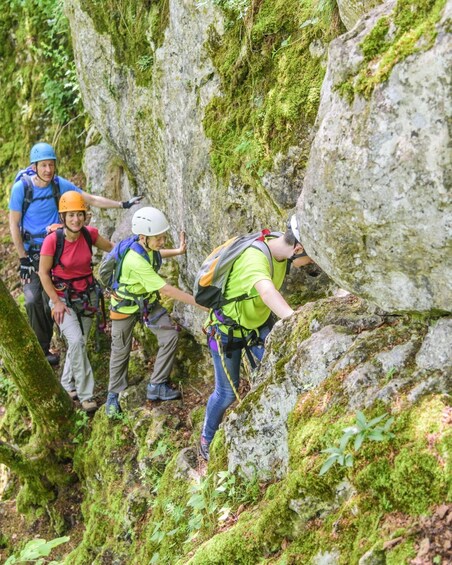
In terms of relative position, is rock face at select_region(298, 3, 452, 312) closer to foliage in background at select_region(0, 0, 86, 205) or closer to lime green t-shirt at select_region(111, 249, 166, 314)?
lime green t-shirt at select_region(111, 249, 166, 314)

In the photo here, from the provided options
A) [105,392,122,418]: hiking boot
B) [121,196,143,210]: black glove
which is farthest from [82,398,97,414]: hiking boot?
[121,196,143,210]: black glove

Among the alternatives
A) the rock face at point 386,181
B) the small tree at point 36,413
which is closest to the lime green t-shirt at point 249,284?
the rock face at point 386,181

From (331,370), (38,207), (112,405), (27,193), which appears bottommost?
(112,405)

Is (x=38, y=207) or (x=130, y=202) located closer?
(x=38, y=207)

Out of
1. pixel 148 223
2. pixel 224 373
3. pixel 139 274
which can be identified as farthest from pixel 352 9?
pixel 139 274

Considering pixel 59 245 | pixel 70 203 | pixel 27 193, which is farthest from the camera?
pixel 27 193

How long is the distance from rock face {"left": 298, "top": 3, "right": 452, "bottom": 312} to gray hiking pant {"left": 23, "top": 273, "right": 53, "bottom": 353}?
654 cm

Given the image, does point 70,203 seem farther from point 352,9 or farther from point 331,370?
point 331,370

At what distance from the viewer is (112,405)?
8531 mm

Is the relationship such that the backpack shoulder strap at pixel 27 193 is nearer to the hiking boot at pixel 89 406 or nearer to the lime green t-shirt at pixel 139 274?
the lime green t-shirt at pixel 139 274

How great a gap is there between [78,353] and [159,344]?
136cm

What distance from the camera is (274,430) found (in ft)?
14.7

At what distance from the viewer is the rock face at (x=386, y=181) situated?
3008 mm

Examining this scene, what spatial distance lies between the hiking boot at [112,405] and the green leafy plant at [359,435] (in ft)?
18.4
